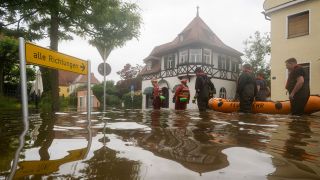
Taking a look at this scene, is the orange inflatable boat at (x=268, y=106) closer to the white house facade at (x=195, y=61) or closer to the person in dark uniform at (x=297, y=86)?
the person in dark uniform at (x=297, y=86)

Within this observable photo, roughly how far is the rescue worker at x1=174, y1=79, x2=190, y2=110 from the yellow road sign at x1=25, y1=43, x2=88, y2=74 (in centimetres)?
563

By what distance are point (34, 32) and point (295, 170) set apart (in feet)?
41.4

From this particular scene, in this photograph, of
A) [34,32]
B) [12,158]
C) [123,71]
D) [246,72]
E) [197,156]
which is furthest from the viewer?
[123,71]

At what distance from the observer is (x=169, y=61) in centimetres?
3020

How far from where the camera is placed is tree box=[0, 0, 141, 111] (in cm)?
1144

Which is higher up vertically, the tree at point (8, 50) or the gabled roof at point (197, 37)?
the gabled roof at point (197, 37)

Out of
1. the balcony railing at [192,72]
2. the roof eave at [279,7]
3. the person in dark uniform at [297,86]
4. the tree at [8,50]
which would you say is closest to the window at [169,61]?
the balcony railing at [192,72]

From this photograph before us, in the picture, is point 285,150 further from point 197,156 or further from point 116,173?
point 116,173

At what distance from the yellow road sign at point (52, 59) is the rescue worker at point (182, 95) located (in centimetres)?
563

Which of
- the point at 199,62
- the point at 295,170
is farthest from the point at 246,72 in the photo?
the point at 199,62

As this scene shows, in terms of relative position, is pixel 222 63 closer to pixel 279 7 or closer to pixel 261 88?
pixel 279 7

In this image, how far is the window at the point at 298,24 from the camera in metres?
14.5

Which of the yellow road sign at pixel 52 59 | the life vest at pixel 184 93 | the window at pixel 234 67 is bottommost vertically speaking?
the life vest at pixel 184 93

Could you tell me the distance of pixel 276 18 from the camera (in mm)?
15781
